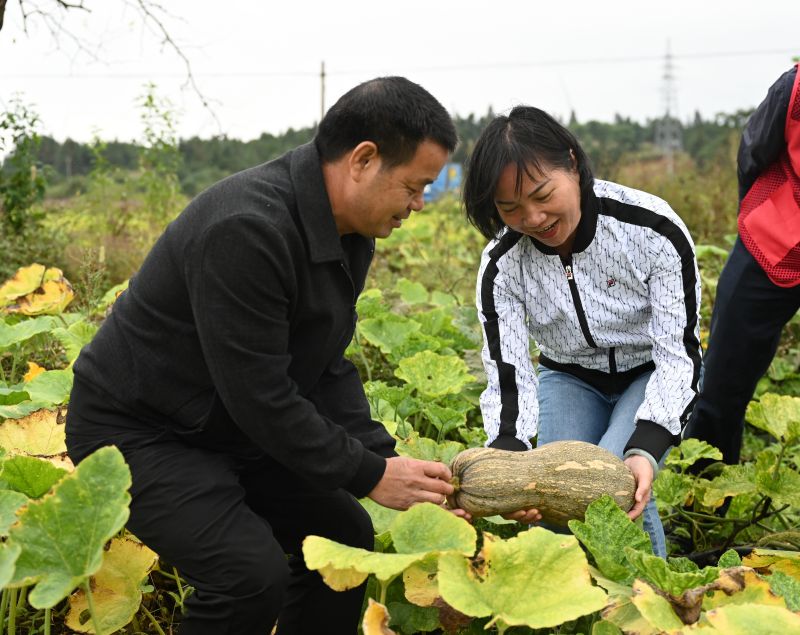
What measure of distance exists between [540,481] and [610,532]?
27 centimetres

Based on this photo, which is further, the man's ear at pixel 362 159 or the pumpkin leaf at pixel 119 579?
the pumpkin leaf at pixel 119 579

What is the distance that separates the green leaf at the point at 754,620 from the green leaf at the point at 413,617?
751 millimetres

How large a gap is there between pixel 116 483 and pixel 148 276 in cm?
49

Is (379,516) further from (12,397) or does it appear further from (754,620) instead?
(12,397)

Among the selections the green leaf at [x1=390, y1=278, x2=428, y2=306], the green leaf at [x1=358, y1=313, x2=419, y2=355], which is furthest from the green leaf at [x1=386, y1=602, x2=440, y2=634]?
the green leaf at [x1=390, y1=278, x2=428, y2=306]

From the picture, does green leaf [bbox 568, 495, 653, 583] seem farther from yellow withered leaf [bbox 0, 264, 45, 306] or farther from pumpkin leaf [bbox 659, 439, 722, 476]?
yellow withered leaf [bbox 0, 264, 45, 306]

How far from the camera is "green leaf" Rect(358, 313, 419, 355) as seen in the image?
143 inches

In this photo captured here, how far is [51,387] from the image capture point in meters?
2.80

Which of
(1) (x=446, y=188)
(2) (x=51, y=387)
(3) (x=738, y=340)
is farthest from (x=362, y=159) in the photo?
(1) (x=446, y=188)

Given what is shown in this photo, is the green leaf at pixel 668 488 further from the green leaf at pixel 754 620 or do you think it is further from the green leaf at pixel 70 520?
the green leaf at pixel 70 520

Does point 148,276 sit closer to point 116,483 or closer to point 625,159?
point 116,483

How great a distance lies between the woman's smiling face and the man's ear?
530 mm

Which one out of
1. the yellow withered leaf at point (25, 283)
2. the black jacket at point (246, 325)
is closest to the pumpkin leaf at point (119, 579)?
the black jacket at point (246, 325)

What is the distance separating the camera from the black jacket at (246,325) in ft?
5.59
